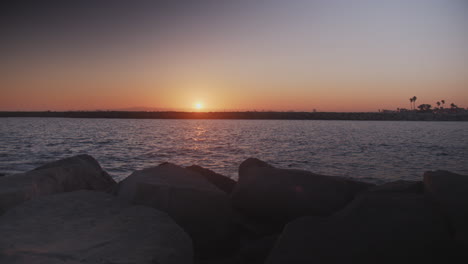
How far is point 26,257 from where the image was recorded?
7.14 feet

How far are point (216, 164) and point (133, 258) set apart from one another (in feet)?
36.4

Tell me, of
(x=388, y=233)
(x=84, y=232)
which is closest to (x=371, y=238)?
(x=388, y=233)

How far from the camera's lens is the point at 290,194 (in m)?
4.53

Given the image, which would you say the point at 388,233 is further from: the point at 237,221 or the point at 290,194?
the point at 237,221

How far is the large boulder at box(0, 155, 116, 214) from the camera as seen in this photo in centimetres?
376

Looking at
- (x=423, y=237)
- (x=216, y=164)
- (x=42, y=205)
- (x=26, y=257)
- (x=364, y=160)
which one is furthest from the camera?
(x=364, y=160)

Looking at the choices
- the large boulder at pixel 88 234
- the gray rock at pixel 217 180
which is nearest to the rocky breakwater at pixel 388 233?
the large boulder at pixel 88 234

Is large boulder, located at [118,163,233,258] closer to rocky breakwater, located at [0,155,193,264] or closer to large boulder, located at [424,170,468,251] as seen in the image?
rocky breakwater, located at [0,155,193,264]

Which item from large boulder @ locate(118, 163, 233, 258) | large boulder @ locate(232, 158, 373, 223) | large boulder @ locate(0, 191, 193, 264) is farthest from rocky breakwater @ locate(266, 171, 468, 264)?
large boulder @ locate(118, 163, 233, 258)

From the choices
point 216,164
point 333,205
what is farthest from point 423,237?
point 216,164

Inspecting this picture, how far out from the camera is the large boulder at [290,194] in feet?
14.5

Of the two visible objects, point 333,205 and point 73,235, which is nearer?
point 73,235

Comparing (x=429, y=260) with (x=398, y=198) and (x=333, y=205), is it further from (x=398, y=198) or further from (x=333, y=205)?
(x=333, y=205)

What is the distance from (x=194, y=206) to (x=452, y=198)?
2919 mm
